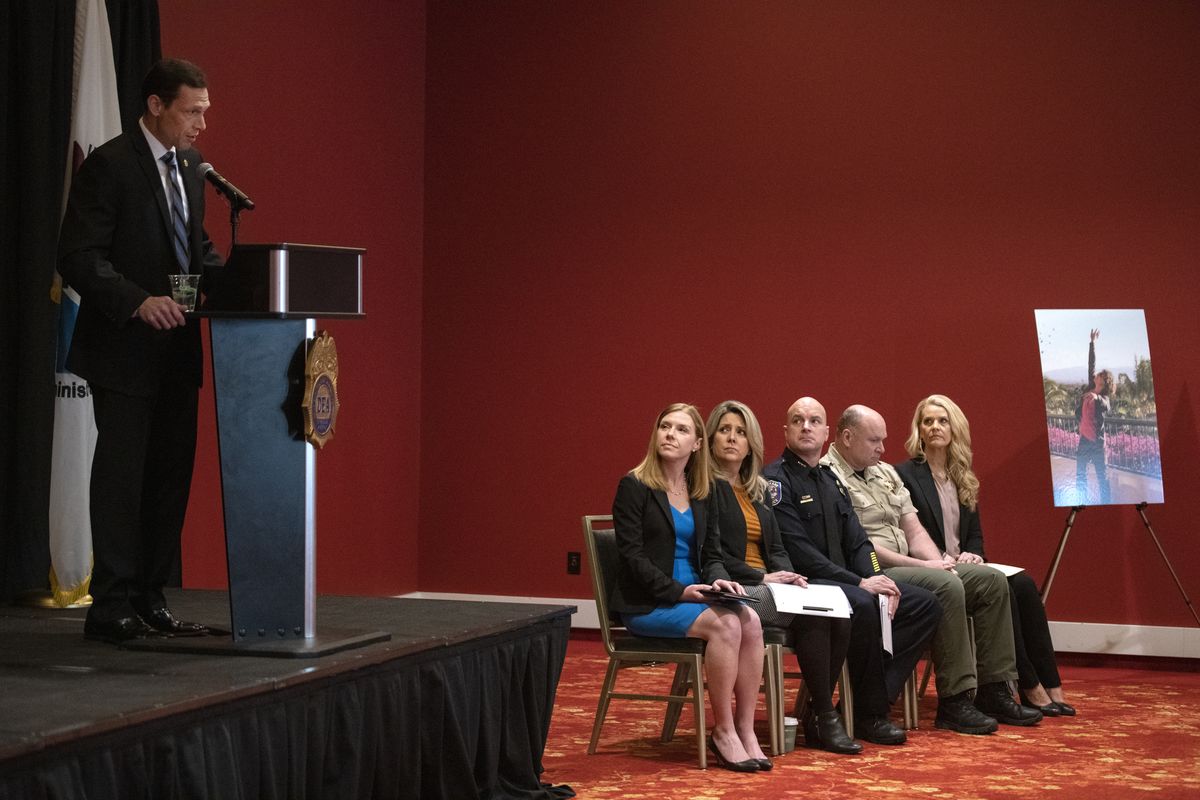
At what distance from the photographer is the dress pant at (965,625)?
488 centimetres

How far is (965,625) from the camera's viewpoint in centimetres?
489

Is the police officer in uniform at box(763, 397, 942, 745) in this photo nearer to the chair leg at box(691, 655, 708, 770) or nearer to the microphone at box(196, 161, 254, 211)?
the chair leg at box(691, 655, 708, 770)

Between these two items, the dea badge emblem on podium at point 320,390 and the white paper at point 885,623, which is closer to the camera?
the dea badge emblem on podium at point 320,390

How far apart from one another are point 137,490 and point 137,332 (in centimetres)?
34

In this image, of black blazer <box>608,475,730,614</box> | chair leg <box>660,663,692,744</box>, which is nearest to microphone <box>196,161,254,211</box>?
black blazer <box>608,475,730,614</box>

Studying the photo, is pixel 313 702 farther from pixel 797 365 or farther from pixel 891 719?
pixel 797 365

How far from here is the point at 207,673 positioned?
107 inches

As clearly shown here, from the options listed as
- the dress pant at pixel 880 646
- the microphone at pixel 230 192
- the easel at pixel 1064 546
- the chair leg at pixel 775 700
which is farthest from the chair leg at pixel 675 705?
the microphone at pixel 230 192

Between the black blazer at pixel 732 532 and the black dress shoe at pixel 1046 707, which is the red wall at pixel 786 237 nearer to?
the black dress shoe at pixel 1046 707

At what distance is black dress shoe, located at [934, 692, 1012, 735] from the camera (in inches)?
189

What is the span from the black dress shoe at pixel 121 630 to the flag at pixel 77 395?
127cm

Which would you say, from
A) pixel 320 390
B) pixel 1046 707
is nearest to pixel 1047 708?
pixel 1046 707

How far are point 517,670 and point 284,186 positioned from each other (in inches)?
129

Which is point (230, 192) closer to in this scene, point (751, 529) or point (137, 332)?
point (137, 332)
